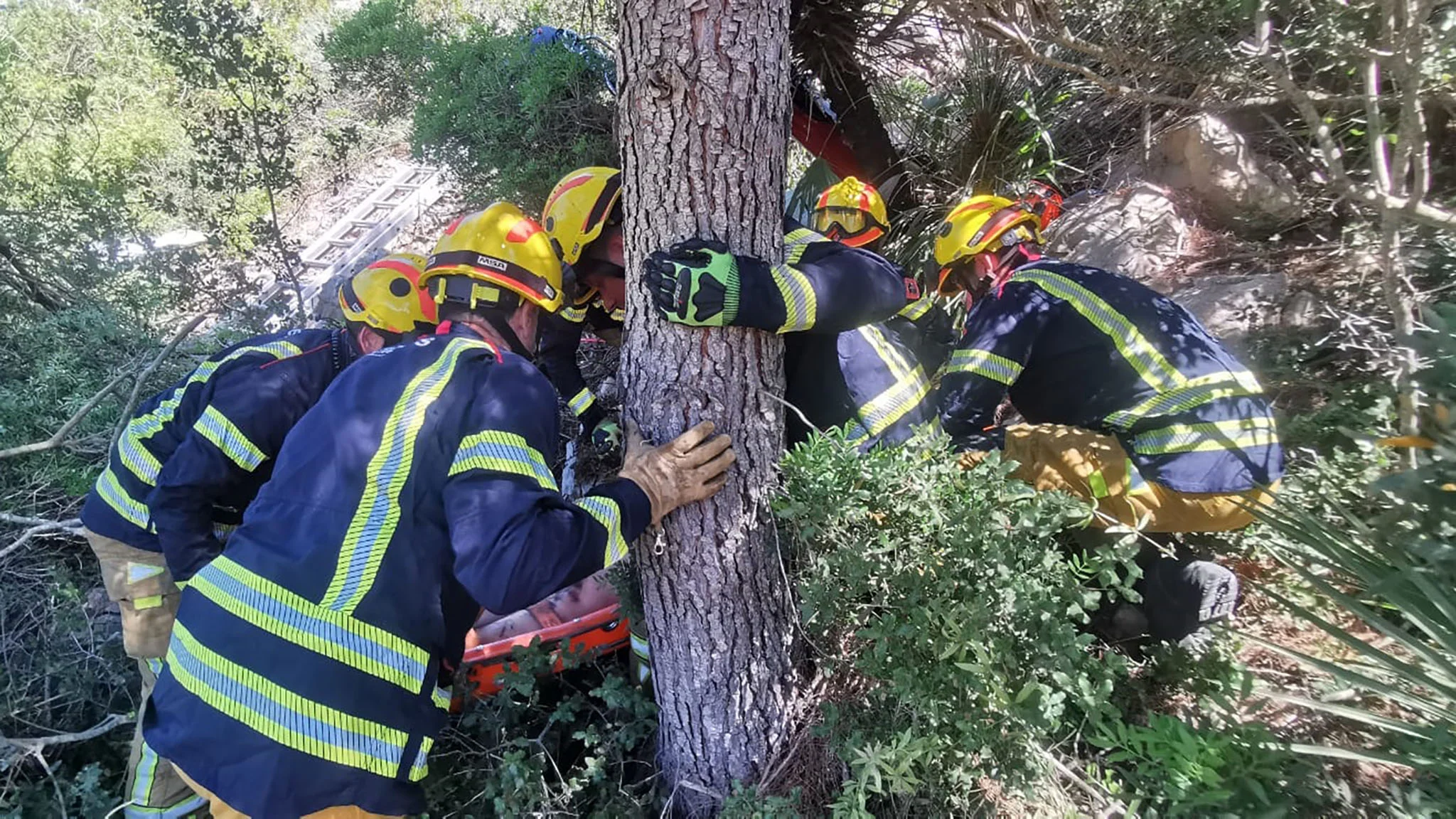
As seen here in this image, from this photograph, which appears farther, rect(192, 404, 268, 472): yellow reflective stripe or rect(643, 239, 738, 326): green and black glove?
rect(192, 404, 268, 472): yellow reflective stripe

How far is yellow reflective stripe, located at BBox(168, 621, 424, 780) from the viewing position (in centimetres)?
197

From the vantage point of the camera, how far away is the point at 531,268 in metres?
2.56

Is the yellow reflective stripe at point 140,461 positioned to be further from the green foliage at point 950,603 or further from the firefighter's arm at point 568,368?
the green foliage at point 950,603

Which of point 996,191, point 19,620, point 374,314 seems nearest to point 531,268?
point 374,314

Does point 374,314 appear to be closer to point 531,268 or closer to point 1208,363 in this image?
point 531,268

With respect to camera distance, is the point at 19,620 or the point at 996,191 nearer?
the point at 19,620

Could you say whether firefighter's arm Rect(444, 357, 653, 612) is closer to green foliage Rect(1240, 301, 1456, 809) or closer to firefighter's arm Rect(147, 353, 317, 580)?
firefighter's arm Rect(147, 353, 317, 580)

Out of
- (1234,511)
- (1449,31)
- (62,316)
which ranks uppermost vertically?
(1449,31)

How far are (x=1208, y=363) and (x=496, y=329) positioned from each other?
103 inches

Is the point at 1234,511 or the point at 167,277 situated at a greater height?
the point at 167,277

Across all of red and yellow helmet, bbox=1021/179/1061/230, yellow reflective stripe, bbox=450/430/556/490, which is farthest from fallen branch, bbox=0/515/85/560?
red and yellow helmet, bbox=1021/179/1061/230

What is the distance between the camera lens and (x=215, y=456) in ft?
9.09

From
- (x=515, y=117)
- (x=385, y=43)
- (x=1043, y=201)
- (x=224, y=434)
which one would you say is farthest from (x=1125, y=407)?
(x=385, y=43)

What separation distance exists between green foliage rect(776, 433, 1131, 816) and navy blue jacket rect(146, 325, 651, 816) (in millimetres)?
596
